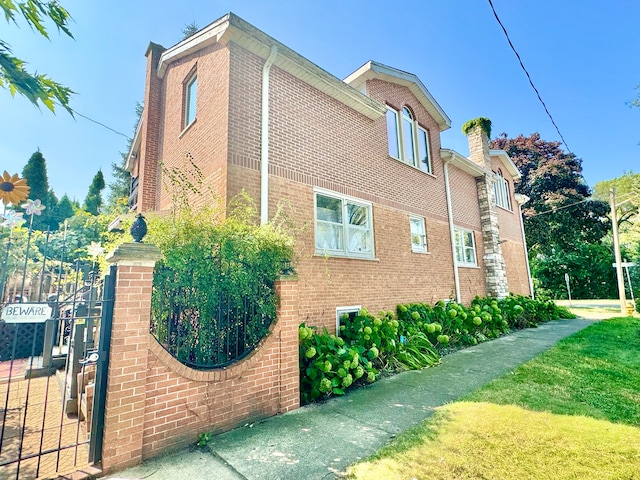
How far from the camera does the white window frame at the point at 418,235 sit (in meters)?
9.98

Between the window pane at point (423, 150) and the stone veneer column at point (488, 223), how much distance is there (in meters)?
4.19

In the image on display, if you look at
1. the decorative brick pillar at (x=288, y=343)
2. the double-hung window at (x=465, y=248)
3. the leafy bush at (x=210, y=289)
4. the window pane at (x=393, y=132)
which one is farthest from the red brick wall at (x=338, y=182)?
the leafy bush at (x=210, y=289)

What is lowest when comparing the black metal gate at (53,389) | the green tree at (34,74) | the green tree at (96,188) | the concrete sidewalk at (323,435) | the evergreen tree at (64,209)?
the concrete sidewalk at (323,435)

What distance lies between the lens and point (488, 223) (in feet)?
45.4

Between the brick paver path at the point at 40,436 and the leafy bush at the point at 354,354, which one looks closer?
the brick paver path at the point at 40,436

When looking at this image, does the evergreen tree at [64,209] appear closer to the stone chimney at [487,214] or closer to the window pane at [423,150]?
the window pane at [423,150]

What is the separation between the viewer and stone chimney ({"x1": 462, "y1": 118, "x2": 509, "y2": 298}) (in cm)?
1323

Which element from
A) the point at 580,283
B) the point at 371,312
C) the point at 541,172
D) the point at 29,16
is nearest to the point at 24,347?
the point at 29,16

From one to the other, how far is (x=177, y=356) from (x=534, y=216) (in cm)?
2778

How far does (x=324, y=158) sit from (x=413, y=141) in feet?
16.3

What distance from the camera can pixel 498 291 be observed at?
510 inches

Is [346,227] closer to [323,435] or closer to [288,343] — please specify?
[288,343]

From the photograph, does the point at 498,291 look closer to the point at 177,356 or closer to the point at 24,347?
the point at 177,356

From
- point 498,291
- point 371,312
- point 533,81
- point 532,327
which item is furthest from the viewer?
point 498,291
